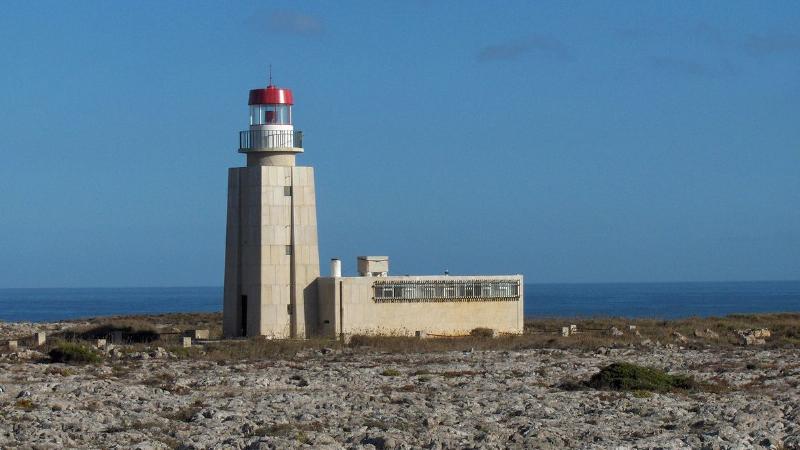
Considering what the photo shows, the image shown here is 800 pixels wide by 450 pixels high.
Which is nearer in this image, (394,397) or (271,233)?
(394,397)

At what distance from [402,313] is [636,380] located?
625 inches

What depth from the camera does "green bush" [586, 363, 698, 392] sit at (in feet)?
91.6

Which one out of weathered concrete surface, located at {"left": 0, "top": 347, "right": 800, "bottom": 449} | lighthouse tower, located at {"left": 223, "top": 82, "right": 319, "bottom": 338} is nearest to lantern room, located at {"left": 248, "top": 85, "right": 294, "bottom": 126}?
lighthouse tower, located at {"left": 223, "top": 82, "right": 319, "bottom": 338}

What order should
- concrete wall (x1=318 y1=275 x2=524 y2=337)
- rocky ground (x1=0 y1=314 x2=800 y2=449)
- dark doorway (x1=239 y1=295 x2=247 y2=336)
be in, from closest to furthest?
rocky ground (x1=0 y1=314 x2=800 y2=449), concrete wall (x1=318 y1=275 x2=524 y2=337), dark doorway (x1=239 y1=295 x2=247 y2=336)

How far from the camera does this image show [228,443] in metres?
21.2

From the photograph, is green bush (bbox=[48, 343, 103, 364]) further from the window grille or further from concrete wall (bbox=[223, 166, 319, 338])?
the window grille

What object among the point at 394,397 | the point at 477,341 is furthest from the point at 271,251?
the point at 394,397

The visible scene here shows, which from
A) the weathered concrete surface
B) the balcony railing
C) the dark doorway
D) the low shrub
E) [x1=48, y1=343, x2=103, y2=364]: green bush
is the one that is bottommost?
the weathered concrete surface

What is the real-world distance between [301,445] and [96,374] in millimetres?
10861

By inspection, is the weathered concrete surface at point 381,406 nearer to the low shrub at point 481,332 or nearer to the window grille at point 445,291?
the window grille at point 445,291

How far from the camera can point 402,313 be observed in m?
43.3

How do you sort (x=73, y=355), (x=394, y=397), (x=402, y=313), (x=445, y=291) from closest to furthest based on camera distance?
(x=394, y=397), (x=73, y=355), (x=402, y=313), (x=445, y=291)

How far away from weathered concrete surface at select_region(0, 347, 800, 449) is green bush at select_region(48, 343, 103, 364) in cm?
72

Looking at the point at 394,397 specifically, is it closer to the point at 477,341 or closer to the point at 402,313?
the point at 477,341
